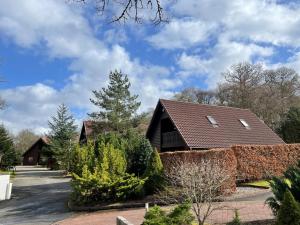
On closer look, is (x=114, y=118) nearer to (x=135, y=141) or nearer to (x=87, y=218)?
(x=135, y=141)

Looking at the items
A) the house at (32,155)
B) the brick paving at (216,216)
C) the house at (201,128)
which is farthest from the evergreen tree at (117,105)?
the house at (32,155)

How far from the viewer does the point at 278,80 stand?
157 feet

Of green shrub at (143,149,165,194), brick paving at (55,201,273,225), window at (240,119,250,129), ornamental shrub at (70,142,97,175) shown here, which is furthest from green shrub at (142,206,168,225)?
window at (240,119,250,129)

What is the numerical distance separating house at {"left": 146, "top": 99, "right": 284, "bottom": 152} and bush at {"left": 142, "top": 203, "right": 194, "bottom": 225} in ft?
48.7

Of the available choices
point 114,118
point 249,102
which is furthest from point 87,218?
point 249,102

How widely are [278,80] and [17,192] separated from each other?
3395 centimetres

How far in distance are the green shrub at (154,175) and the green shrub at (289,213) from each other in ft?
39.4

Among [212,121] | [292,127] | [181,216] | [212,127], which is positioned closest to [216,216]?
[181,216]

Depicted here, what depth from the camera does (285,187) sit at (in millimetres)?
9156

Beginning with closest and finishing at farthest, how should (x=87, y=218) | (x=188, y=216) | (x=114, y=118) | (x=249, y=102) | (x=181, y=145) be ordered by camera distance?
1. (x=188, y=216)
2. (x=87, y=218)
3. (x=181, y=145)
4. (x=114, y=118)
5. (x=249, y=102)

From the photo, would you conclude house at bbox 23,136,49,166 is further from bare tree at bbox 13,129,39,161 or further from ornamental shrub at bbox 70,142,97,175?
ornamental shrub at bbox 70,142,97,175

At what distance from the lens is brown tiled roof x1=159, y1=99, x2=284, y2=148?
84.6 feet

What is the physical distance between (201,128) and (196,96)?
32.4m

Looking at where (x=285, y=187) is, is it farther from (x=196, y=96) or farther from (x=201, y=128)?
(x=196, y=96)
